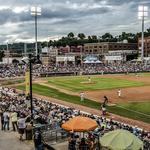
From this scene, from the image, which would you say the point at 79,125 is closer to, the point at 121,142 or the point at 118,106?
the point at 121,142

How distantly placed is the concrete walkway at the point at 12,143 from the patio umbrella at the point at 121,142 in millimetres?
5349

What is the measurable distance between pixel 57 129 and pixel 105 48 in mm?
135964

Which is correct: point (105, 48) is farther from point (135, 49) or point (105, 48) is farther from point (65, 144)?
point (65, 144)

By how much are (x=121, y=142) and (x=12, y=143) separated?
7324 millimetres

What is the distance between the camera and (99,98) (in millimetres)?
45312

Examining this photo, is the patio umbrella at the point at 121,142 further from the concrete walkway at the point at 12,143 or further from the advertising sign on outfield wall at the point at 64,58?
the advertising sign on outfield wall at the point at 64,58

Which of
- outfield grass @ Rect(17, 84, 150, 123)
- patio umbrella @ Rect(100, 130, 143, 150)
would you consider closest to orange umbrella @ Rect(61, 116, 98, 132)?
patio umbrella @ Rect(100, 130, 143, 150)

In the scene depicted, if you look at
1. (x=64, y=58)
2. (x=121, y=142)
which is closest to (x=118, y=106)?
(x=121, y=142)

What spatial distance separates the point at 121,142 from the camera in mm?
14289

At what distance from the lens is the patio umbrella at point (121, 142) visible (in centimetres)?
1414

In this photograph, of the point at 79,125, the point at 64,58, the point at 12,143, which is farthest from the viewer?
the point at 64,58

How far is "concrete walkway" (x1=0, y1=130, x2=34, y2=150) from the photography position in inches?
742

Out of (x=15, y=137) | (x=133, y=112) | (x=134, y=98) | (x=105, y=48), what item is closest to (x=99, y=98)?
(x=134, y=98)

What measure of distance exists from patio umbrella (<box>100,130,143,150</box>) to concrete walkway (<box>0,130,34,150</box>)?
17.5ft
